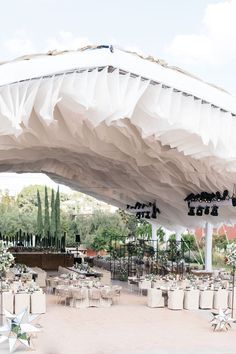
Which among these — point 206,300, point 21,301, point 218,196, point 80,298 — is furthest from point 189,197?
point 21,301

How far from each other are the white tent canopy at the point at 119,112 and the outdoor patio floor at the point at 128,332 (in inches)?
196

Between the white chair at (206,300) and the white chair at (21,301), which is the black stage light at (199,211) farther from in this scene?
the white chair at (21,301)

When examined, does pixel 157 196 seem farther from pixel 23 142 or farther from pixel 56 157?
pixel 23 142

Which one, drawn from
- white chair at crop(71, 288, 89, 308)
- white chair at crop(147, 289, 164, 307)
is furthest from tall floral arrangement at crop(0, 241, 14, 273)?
white chair at crop(147, 289, 164, 307)

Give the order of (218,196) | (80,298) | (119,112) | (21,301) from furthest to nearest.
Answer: (218,196)
(80,298)
(21,301)
(119,112)

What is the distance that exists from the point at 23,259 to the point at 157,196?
899 cm

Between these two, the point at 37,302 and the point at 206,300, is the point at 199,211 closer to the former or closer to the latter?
the point at 206,300

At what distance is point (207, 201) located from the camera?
77.9 ft

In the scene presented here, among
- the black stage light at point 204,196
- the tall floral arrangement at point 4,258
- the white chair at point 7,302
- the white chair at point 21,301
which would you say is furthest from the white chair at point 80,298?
the black stage light at point 204,196

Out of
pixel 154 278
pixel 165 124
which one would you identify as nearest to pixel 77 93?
pixel 165 124

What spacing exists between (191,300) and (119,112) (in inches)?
263

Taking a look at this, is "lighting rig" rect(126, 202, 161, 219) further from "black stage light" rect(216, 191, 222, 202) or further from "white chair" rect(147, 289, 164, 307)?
"white chair" rect(147, 289, 164, 307)

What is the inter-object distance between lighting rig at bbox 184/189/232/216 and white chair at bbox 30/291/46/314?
329 inches

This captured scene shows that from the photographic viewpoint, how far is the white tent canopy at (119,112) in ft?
49.5
